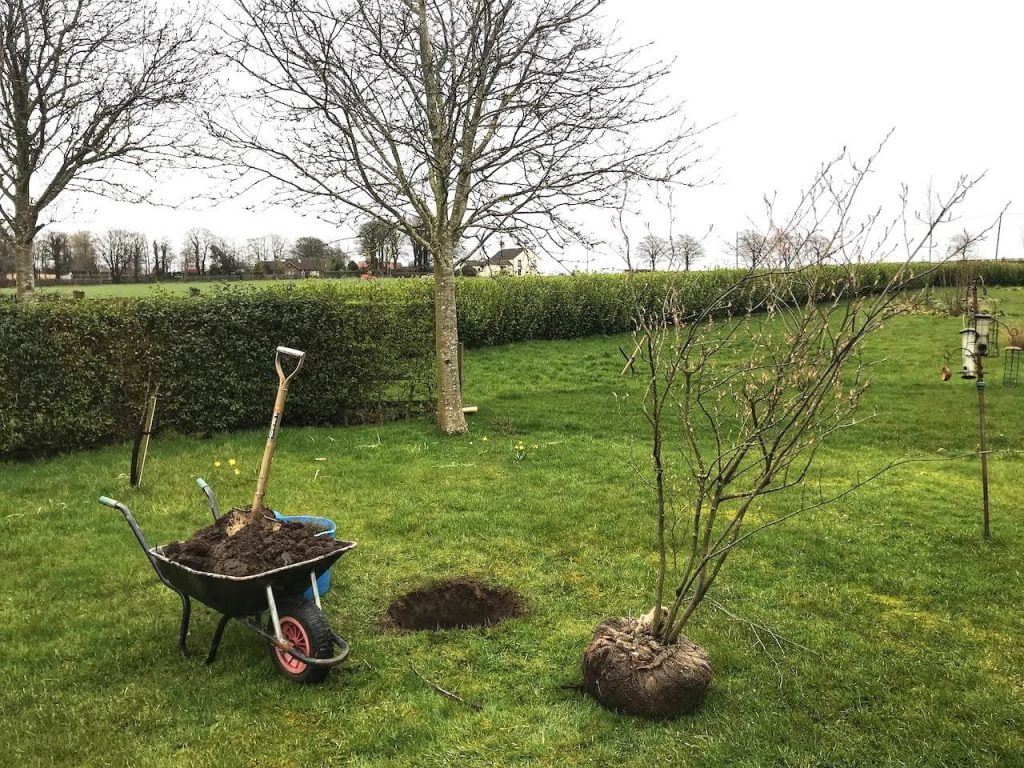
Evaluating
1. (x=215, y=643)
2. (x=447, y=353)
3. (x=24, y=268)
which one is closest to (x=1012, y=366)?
(x=447, y=353)

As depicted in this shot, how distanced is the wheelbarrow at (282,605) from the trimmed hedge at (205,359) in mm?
4058

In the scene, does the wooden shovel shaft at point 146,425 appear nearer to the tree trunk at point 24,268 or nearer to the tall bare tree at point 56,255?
the tree trunk at point 24,268

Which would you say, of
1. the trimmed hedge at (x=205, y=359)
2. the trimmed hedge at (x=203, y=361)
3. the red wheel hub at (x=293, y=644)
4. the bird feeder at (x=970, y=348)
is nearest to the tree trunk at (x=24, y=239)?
the trimmed hedge at (x=205, y=359)

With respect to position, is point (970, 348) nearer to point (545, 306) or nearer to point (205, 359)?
point (205, 359)

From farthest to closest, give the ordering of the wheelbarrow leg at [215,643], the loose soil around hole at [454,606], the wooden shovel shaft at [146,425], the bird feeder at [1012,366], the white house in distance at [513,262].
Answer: the bird feeder at [1012,366]
the white house in distance at [513,262]
the wooden shovel shaft at [146,425]
the loose soil around hole at [454,606]
the wheelbarrow leg at [215,643]

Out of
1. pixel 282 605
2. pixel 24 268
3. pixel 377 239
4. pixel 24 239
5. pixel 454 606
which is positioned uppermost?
pixel 24 239

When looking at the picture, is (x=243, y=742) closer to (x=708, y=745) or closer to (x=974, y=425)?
(x=708, y=745)

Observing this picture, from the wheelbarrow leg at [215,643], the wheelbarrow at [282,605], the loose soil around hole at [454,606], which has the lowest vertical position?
the loose soil around hole at [454,606]

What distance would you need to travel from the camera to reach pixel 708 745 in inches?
107

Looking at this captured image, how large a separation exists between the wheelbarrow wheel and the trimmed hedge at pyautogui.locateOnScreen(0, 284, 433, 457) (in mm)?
5454

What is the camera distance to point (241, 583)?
2.97 meters

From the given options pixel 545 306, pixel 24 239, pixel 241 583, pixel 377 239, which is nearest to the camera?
pixel 241 583

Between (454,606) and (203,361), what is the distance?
17.4 feet

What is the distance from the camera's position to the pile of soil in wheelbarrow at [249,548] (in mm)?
3174
